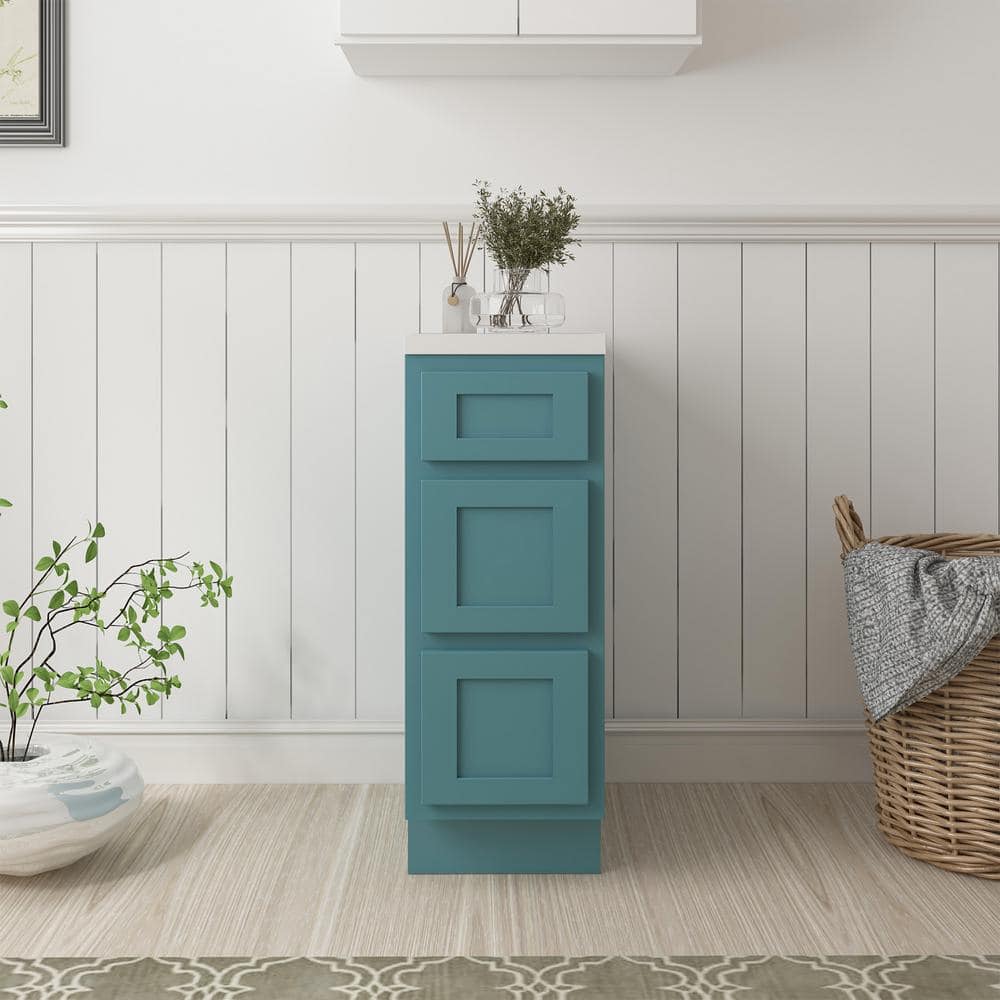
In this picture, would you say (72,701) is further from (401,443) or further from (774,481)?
(774,481)

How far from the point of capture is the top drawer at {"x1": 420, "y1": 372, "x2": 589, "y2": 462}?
1.40 meters

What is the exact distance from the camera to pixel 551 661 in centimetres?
142

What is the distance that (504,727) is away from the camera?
4.71ft

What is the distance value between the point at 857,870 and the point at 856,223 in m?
1.17

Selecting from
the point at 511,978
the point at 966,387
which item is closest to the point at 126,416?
the point at 511,978

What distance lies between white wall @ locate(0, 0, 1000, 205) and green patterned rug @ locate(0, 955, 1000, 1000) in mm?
1326

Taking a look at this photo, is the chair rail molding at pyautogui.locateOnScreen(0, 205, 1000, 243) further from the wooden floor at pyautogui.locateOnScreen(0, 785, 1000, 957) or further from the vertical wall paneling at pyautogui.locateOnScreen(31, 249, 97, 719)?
the wooden floor at pyautogui.locateOnScreen(0, 785, 1000, 957)

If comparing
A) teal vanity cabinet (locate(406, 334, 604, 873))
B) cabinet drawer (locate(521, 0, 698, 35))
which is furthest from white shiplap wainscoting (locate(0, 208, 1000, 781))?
teal vanity cabinet (locate(406, 334, 604, 873))

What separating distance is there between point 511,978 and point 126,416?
1268 mm

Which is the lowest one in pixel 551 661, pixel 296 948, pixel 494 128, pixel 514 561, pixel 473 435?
pixel 296 948

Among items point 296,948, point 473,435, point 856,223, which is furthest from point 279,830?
point 856,223

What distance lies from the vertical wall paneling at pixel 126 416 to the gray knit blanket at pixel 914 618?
1302 millimetres

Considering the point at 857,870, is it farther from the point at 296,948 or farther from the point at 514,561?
the point at 296,948

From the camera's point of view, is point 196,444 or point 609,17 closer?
point 609,17
